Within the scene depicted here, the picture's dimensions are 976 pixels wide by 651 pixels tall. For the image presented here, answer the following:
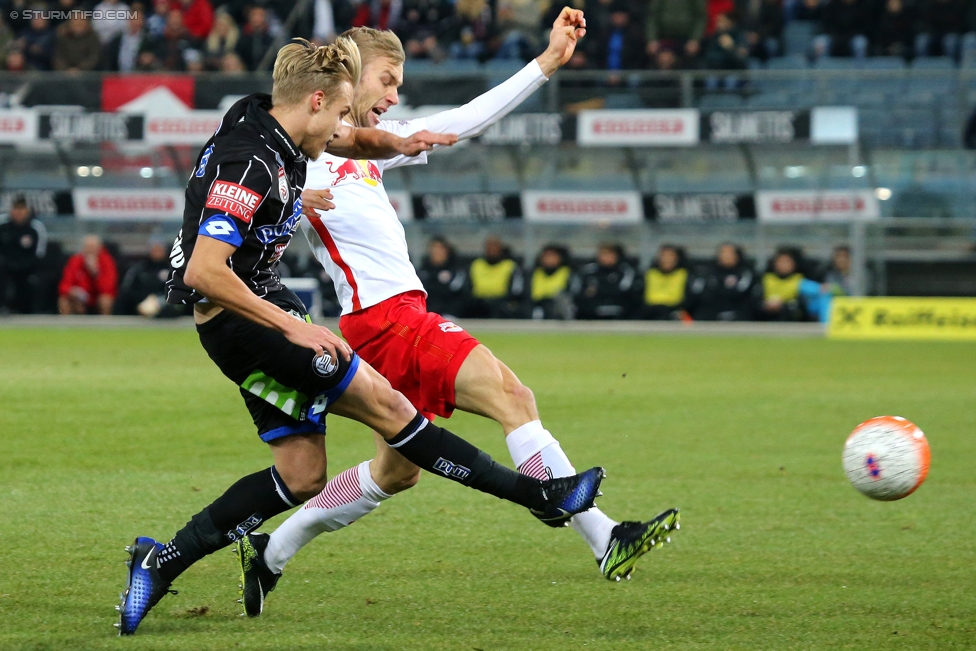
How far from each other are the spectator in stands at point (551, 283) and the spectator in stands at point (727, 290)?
6.60ft

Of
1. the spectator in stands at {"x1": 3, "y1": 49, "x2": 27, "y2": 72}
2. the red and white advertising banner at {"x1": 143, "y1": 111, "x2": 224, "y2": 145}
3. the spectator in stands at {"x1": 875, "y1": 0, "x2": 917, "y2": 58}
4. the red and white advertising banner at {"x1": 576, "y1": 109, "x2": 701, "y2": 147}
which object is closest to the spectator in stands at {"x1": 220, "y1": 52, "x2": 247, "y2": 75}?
the red and white advertising banner at {"x1": 143, "y1": 111, "x2": 224, "y2": 145}

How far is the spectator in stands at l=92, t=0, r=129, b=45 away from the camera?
23906 millimetres

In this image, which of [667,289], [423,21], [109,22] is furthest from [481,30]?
[109,22]

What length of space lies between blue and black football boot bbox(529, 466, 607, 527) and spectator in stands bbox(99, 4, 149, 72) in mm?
20970

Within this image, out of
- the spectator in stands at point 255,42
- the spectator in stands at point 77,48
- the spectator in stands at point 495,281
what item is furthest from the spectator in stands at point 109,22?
the spectator in stands at point 495,281

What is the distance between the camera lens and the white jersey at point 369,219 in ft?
17.4

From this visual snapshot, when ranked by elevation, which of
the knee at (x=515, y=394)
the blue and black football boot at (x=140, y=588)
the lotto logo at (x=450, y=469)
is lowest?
the blue and black football boot at (x=140, y=588)

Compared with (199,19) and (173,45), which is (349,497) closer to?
(173,45)

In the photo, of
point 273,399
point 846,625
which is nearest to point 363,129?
point 273,399

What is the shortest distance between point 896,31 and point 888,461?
19175 millimetres

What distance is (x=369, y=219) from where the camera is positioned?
5410mm

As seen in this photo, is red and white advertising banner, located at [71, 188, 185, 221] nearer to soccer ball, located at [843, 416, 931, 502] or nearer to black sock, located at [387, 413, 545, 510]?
soccer ball, located at [843, 416, 931, 502]

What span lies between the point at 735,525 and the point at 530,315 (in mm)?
14462

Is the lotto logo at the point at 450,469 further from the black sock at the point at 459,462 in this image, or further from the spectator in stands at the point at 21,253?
the spectator in stands at the point at 21,253
